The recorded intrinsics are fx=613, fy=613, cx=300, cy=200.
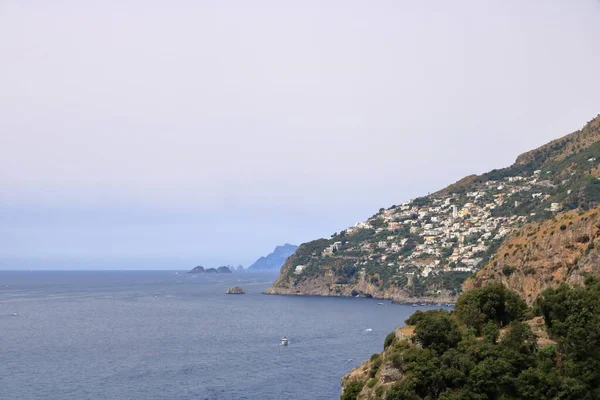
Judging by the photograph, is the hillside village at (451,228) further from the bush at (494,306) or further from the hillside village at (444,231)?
the bush at (494,306)

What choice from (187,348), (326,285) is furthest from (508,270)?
(326,285)

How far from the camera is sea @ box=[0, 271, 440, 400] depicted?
52.3 meters

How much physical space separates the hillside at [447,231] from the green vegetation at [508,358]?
68856 mm

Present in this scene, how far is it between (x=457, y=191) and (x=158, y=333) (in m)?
108

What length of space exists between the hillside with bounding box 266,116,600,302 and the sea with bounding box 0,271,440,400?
464 inches

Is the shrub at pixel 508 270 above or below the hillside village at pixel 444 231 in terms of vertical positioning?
below

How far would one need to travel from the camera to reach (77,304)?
419 feet

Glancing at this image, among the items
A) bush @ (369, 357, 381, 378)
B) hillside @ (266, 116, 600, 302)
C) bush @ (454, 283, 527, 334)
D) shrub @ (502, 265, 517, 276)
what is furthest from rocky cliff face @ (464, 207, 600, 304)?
hillside @ (266, 116, 600, 302)

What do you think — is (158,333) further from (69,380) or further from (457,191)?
(457,191)

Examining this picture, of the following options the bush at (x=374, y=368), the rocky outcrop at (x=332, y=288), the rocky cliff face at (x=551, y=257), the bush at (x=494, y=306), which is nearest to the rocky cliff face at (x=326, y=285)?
the rocky outcrop at (x=332, y=288)

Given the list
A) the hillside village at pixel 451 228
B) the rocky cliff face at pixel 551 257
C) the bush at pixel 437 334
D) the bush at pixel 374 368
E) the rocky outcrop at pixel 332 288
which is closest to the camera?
the bush at pixel 437 334

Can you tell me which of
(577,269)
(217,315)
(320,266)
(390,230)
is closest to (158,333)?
(217,315)

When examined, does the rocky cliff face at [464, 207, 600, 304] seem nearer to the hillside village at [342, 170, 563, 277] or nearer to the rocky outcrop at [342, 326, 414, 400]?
the rocky outcrop at [342, 326, 414, 400]

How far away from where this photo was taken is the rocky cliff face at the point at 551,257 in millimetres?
41500
